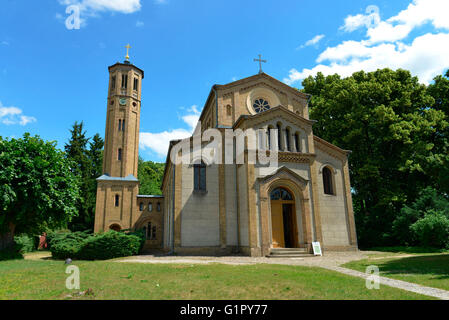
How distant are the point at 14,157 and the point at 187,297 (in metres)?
15.7

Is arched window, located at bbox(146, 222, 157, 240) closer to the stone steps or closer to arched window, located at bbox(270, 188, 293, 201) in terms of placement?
arched window, located at bbox(270, 188, 293, 201)

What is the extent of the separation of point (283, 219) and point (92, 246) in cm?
1265

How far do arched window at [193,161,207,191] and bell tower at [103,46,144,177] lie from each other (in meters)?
12.3

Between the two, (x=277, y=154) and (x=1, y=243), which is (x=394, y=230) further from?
(x=1, y=243)

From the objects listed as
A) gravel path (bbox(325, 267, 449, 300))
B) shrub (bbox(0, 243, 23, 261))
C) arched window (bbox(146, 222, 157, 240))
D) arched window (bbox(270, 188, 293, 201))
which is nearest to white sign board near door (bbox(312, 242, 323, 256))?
arched window (bbox(270, 188, 293, 201))

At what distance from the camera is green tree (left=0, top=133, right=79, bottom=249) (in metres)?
16.6

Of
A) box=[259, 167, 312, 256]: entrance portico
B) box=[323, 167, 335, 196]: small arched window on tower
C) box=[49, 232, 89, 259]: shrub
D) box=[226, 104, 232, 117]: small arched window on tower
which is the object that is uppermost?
box=[226, 104, 232, 117]: small arched window on tower

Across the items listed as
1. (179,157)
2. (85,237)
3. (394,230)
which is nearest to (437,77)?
(394,230)

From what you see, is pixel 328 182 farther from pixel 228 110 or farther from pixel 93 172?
pixel 93 172

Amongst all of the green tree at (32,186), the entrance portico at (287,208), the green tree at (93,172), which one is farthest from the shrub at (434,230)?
the green tree at (93,172)

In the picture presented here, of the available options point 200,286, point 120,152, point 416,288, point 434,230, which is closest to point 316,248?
point 434,230

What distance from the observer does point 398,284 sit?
334 inches

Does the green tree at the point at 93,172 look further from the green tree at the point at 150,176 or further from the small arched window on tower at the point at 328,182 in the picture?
the small arched window on tower at the point at 328,182

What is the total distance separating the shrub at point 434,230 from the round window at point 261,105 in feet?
46.5
